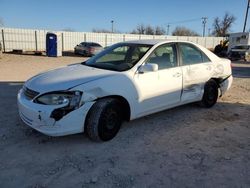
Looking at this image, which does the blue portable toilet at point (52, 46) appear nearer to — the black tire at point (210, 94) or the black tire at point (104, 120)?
the black tire at point (210, 94)

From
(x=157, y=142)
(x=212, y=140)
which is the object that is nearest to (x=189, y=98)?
(x=212, y=140)

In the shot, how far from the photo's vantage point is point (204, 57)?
18.1 ft

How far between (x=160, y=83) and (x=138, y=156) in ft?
4.80

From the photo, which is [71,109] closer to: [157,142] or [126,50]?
[157,142]

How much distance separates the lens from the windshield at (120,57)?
4384 millimetres

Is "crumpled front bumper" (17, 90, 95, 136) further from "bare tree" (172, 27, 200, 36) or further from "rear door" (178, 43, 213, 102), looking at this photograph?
"bare tree" (172, 27, 200, 36)

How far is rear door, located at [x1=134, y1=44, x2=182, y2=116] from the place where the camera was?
426 cm

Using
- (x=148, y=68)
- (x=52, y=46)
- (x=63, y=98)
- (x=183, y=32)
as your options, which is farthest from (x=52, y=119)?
(x=183, y=32)

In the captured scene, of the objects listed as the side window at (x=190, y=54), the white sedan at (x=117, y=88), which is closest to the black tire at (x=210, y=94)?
the white sedan at (x=117, y=88)

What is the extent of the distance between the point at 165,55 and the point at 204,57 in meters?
1.20

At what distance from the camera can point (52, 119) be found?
3.47 metres

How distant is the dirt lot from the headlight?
27.5 inches

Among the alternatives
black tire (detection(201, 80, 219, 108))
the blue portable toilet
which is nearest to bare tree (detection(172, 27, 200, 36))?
the blue portable toilet

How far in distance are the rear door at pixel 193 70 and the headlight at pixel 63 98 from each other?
7.49ft
